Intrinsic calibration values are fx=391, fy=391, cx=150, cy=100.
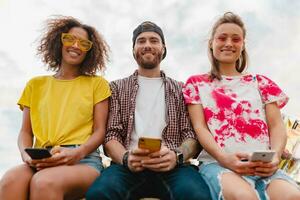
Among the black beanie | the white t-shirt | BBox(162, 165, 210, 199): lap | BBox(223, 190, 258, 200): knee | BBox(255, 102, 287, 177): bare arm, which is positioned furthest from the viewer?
the black beanie

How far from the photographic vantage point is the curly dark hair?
4289 millimetres

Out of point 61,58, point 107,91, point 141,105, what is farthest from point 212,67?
point 61,58

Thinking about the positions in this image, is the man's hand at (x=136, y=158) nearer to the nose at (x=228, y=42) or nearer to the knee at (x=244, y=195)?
Answer: the knee at (x=244, y=195)

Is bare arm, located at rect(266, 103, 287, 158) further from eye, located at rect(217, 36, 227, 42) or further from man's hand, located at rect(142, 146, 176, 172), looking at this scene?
man's hand, located at rect(142, 146, 176, 172)

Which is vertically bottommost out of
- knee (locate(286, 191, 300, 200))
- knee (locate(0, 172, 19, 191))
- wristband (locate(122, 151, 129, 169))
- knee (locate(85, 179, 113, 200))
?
knee (locate(286, 191, 300, 200))

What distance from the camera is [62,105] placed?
12.3 feet

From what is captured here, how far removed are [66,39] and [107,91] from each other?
727 mm

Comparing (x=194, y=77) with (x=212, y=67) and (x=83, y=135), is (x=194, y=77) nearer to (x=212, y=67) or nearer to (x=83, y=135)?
(x=212, y=67)

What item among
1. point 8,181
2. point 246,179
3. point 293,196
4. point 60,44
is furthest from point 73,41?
point 293,196

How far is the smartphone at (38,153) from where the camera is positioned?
9.95 ft

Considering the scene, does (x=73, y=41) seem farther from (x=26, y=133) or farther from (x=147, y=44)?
(x=26, y=133)

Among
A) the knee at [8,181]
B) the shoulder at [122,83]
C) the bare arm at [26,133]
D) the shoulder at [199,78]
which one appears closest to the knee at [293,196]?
the shoulder at [199,78]

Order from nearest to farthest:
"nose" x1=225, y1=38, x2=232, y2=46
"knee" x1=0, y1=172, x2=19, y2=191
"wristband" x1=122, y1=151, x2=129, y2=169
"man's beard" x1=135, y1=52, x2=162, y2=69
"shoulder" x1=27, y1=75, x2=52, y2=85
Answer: "knee" x1=0, y1=172, x2=19, y2=191
"wristband" x1=122, y1=151, x2=129, y2=169
"nose" x1=225, y1=38, x2=232, y2=46
"shoulder" x1=27, y1=75, x2=52, y2=85
"man's beard" x1=135, y1=52, x2=162, y2=69

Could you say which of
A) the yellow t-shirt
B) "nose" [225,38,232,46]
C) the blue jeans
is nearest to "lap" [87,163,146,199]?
the blue jeans
